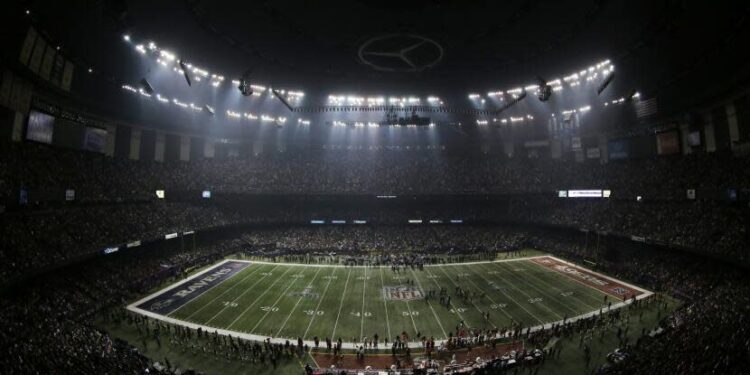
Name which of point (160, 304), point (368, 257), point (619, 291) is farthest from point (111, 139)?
point (619, 291)

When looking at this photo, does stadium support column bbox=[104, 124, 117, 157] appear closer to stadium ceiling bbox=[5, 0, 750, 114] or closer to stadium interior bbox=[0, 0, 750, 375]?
stadium interior bbox=[0, 0, 750, 375]

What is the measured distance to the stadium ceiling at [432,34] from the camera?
26486mm

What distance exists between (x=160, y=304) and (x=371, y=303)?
18.8 m

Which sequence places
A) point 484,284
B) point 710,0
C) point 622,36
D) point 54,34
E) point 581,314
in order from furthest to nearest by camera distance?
point 484,284, point 622,36, point 581,314, point 54,34, point 710,0

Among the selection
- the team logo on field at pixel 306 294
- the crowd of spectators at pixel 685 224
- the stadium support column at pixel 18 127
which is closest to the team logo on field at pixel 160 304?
the team logo on field at pixel 306 294

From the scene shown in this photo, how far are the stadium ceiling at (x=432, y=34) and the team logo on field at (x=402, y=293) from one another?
2423 cm

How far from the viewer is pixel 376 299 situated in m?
33.7

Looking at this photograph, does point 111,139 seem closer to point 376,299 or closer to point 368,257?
point 368,257

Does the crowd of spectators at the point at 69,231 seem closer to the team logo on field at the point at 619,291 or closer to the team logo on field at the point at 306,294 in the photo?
the team logo on field at the point at 306,294

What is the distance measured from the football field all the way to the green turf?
0.27ft

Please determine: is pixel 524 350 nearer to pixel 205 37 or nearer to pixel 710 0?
pixel 710 0

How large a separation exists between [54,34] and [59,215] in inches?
650

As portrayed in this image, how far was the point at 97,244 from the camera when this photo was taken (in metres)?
34.2

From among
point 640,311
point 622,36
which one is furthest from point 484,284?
point 622,36
